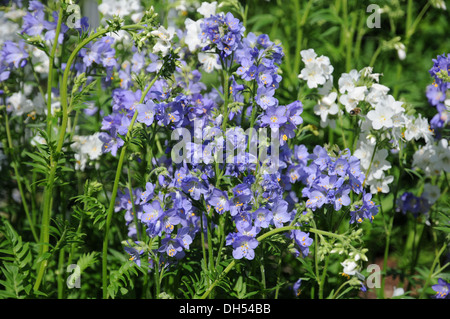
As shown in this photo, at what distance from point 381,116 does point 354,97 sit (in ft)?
0.53

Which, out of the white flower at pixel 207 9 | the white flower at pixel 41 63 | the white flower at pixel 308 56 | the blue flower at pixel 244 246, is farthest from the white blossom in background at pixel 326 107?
the white flower at pixel 41 63

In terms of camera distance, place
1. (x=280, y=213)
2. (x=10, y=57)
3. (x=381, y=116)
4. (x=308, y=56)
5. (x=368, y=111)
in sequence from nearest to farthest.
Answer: (x=280, y=213), (x=381, y=116), (x=368, y=111), (x=308, y=56), (x=10, y=57)

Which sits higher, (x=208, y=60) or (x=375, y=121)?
(x=208, y=60)

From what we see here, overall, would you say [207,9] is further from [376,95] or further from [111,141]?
[376,95]

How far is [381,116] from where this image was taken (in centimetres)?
246

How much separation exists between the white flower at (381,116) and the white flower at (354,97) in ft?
0.30

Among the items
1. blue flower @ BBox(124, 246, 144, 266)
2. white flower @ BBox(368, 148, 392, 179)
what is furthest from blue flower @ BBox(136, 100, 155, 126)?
white flower @ BBox(368, 148, 392, 179)

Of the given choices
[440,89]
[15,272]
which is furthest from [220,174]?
[440,89]

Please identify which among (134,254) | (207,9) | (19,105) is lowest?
(134,254)

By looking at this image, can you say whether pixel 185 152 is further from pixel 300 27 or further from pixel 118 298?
pixel 300 27

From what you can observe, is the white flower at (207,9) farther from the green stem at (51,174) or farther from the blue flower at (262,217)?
the blue flower at (262,217)

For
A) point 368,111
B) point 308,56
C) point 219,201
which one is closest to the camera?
point 219,201
